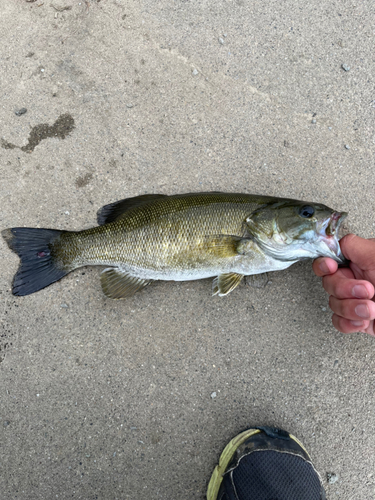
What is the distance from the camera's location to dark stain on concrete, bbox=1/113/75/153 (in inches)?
106

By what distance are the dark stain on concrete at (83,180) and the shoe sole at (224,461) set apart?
8.30 ft

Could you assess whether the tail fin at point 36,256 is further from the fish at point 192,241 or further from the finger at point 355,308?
the finger at point 355,308

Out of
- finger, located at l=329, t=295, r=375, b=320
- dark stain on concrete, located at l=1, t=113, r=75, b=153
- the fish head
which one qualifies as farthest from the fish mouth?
dark stain on concrete, located at l=1, t=113, r=75, b=153

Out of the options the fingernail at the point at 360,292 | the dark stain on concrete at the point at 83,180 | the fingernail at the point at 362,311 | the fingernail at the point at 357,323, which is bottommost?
the fingernail at the point at 357,323

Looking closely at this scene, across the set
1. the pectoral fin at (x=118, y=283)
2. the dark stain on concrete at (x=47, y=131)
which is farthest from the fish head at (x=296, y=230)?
the dark stain on concrete at (x=47, y=131)

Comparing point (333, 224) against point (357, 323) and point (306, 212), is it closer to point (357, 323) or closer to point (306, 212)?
point (306, 212)

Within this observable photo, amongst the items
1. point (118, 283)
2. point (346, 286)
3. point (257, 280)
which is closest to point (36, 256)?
point (118, 283)

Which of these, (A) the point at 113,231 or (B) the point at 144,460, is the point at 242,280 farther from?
(B) the point at 144,460

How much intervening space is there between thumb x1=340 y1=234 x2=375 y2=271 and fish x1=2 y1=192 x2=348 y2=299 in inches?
2.8

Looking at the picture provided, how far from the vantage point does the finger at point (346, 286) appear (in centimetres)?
188

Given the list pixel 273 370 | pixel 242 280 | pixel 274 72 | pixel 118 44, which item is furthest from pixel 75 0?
pixel 273 370

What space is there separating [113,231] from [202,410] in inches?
65.1

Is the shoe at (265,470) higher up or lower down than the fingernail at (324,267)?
lower down

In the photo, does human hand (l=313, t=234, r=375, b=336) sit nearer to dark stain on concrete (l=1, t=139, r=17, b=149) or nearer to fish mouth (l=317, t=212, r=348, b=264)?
fish mouth (l=317, t=212, r=348, b=264)
